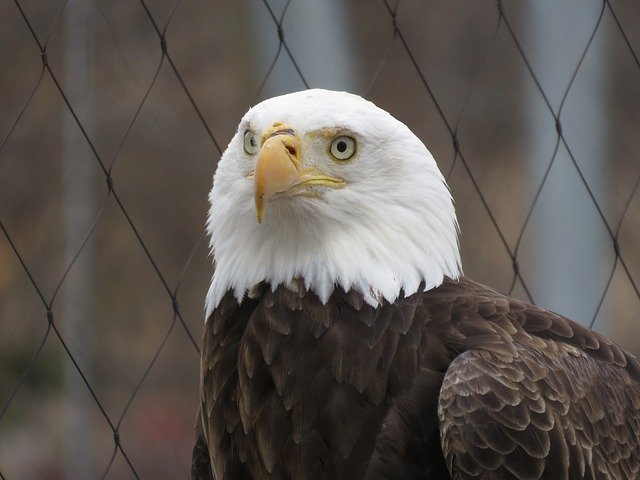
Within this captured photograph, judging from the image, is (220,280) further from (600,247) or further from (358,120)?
(600,247)

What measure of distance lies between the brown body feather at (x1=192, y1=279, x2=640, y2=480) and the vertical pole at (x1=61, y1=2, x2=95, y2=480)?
5.35 ft

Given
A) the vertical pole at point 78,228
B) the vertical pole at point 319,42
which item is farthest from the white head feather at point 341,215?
the vertical pole at point 78,228

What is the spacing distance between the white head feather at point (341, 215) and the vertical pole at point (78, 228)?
157 cm

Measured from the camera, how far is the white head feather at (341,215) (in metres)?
2.68

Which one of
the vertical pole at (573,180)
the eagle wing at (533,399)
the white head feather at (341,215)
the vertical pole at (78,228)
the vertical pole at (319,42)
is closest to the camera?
the eagle wing at (533,399)

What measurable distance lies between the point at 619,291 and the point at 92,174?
94.2 inches

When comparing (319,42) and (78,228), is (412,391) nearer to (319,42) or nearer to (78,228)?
(319,42)

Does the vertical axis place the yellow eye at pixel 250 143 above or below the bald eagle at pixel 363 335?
above

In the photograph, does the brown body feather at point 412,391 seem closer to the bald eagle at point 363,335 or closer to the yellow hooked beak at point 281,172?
the bald eagle at point 363,335

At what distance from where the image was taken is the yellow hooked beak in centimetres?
253

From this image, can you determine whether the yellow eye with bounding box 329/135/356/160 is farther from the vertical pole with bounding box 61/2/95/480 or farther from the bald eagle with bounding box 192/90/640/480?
the vertical pole with bounding box 61/2/95/480

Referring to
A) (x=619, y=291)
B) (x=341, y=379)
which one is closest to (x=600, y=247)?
(x=341, y=379)

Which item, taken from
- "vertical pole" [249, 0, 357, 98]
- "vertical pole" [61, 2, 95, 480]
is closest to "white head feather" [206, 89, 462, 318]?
"vertical pole" [249, 0, 357, 98]

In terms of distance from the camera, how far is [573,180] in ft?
11.1
